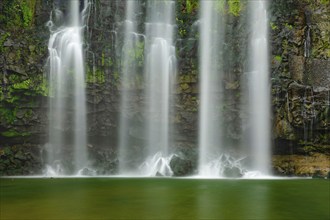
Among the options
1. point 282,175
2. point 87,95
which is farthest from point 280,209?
point 87,95

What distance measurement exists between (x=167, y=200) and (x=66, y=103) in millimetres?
12934

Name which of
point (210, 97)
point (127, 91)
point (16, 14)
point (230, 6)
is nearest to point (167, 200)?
point (210, 97)

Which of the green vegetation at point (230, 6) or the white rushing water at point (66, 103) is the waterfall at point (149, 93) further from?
the green vegetation at point (230, 6)

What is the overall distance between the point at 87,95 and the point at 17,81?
380 centimetres

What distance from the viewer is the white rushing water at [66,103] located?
2316 cm

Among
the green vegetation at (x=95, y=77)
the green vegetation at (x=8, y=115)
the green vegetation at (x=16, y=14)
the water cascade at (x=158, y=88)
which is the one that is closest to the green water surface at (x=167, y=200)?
the water cascade at (x=158, y=88)

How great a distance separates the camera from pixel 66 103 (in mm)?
23344

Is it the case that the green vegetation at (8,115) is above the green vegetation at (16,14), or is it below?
below

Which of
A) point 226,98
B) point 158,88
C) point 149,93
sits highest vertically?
point 158,88

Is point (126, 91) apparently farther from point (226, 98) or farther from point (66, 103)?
point (226, 98)

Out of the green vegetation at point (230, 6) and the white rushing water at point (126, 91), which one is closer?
the green vegetation at point (230, 6)

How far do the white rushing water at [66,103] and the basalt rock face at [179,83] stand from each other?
1.36 feet

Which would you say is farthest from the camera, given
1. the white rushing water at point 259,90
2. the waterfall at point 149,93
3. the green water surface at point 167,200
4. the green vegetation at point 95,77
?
the waterfall at point 149,93

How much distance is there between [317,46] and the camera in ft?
70.9
